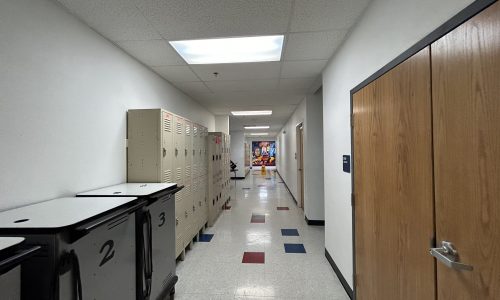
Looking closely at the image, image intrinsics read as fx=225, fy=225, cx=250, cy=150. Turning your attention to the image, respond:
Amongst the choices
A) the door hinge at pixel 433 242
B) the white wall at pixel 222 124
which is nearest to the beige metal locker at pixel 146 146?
the door hinge at pixel 433 242

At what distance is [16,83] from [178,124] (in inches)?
66.6

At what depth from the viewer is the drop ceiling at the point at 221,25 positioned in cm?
174

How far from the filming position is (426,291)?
3.76ft

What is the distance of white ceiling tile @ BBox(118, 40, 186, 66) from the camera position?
233 cm

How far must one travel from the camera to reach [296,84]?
386 centimetres

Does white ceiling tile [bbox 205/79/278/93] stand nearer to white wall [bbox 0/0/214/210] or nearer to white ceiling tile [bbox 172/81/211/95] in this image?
white ceiling tile [bbox 172/81/211/95]

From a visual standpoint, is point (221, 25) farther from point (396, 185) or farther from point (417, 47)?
point (396, 185)

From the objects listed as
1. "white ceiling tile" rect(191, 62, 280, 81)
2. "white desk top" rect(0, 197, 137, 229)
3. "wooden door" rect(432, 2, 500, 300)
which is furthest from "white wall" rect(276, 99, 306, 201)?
"white desk top" rect(0, 197, 137, 229)

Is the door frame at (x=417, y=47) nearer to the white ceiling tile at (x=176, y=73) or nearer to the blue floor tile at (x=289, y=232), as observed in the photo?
the blue floor tile at (x=289, y=232)

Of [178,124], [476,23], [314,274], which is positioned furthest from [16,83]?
[314,274]

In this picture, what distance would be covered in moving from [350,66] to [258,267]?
8.21 feet

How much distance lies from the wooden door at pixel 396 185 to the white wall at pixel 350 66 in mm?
172

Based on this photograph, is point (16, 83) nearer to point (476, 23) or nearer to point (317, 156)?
point (476, 23)

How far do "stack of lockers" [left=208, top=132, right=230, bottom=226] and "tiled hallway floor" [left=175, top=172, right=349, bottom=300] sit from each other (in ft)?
1.21
